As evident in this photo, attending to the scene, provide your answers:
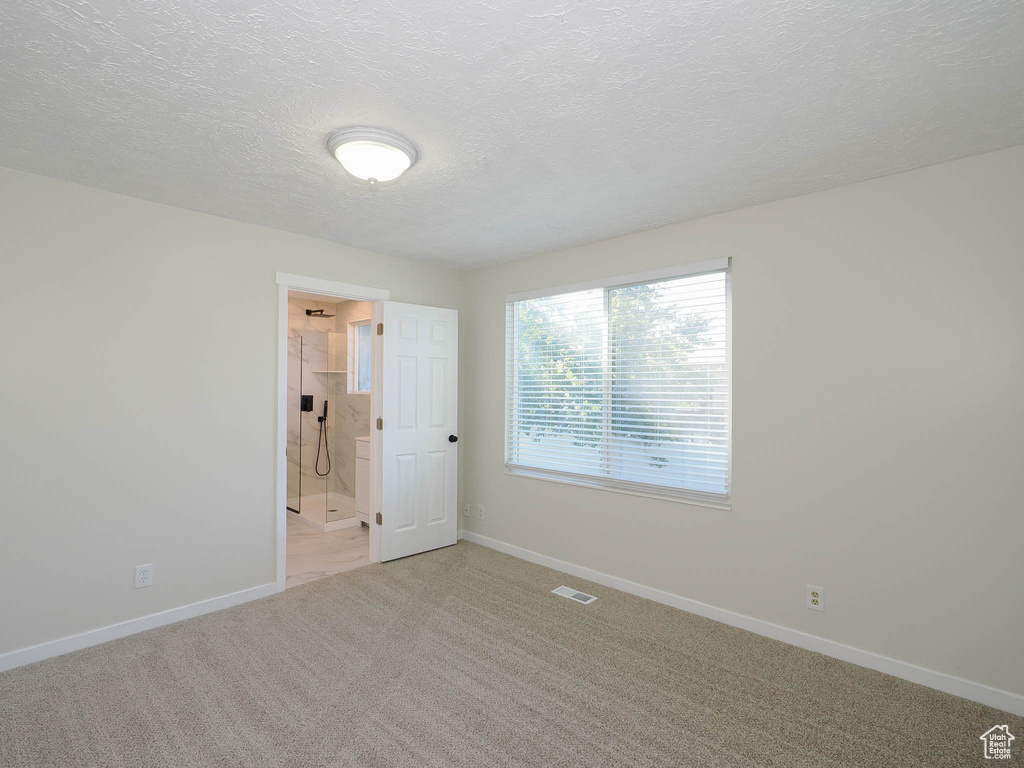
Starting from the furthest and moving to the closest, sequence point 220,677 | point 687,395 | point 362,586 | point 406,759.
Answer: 1. point 362,586
2. point 687,395
3. point 220,677
4. point 406,759

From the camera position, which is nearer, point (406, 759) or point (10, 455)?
point (406, 759)

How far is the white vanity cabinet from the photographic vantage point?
5.29 metres

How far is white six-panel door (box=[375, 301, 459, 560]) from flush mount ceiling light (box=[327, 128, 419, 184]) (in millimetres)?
1846

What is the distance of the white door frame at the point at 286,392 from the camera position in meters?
3.59

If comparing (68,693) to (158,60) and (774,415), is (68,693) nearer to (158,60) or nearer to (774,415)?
(158,60)

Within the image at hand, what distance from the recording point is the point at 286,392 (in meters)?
3.71

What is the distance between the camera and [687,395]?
132 inches

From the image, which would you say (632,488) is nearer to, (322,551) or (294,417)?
(322,551)

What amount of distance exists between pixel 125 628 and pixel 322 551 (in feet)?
5.46

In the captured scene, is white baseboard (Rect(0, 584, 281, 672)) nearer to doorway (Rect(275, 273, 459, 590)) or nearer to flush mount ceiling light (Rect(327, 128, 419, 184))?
doorway (Rect(275, 273, 459, 590))

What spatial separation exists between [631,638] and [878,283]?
7.69ft

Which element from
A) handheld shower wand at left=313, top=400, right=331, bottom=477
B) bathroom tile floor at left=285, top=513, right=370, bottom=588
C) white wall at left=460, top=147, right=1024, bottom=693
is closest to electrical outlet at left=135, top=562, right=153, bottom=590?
bathroom tile floor at left=285, top=513, right=370, bottom=588

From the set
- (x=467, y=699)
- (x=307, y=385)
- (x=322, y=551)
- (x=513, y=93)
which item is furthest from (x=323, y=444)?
(x=513, y=93)

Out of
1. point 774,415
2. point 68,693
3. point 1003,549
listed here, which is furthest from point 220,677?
point 1003,549
